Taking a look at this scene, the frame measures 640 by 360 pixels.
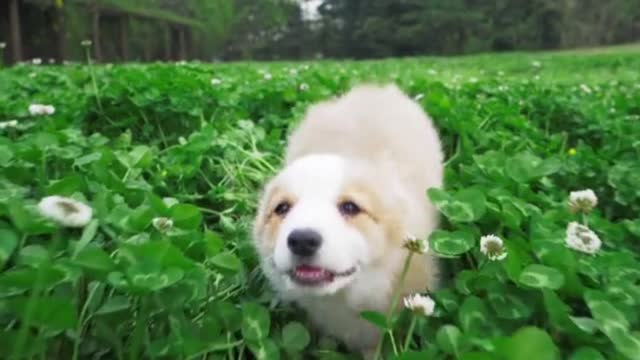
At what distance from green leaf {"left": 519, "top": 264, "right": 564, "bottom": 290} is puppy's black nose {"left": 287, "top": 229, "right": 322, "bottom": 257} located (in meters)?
0.43

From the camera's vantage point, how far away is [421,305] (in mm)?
1623

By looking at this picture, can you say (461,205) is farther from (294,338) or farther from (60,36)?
(60,36)

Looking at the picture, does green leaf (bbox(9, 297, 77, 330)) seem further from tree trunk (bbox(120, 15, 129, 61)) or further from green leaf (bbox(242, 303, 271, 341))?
tree trunk (bbox(120, 15, 129, 61))

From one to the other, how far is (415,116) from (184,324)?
1193mm

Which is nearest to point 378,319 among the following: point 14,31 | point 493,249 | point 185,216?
point 493,249

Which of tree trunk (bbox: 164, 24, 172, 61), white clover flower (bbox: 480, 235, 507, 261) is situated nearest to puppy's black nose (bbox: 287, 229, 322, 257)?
white clover flower (bbox: 480, 235, 507, 261)

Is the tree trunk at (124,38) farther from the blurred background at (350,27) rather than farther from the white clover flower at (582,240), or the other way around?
the white clover flower at (582,240)

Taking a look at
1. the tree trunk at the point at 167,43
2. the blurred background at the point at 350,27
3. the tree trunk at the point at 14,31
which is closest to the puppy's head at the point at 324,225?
the tree trunk at the point at 14,31

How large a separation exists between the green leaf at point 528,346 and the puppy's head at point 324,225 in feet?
1.76

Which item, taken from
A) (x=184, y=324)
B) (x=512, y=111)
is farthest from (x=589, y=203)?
(x=512, y=111)

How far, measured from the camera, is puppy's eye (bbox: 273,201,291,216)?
6.37ft

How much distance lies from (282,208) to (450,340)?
60 cm

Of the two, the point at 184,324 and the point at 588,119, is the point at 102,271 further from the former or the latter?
the point at 588,119

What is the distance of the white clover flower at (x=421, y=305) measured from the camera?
1.62 meters
